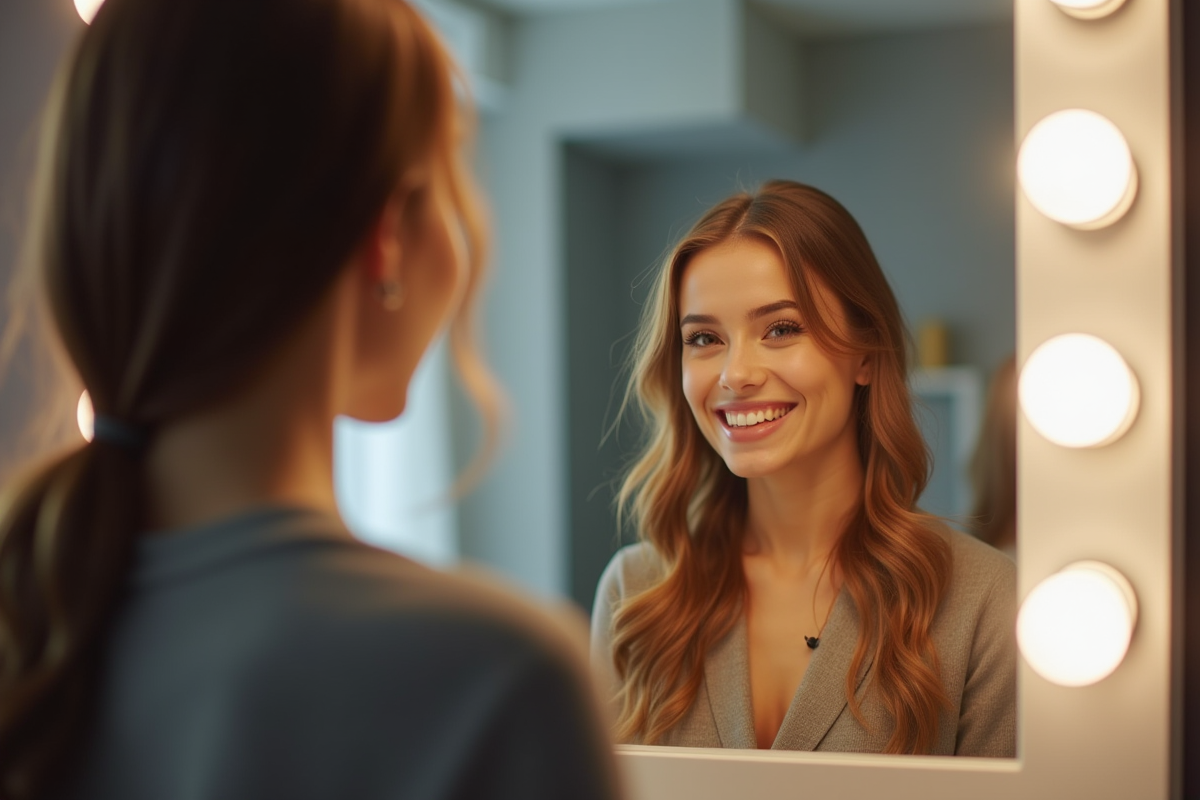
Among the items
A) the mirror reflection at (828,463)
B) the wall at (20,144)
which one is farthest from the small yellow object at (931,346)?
the wall at (20,144)

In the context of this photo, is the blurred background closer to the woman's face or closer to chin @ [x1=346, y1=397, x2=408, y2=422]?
the woman's face

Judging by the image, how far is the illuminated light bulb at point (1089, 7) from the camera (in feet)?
2.38

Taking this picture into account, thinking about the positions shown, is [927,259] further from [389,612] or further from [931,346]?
[389,612]

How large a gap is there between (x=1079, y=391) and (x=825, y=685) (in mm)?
256

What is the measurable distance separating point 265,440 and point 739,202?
47 centimetres

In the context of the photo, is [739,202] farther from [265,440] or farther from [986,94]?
[265,440]

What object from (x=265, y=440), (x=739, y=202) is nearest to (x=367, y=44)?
(x=265, y=440)

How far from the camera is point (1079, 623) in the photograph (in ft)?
2.38

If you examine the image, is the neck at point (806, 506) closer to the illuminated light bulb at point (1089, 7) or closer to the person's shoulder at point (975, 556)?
the person's shoulder at point (975, 556)

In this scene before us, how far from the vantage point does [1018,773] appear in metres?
0.74

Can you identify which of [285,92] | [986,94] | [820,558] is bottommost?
[820,558]

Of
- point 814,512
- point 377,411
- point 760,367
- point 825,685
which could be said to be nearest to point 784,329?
point 760,367

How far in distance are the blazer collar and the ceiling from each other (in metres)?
0.40

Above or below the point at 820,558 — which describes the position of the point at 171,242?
above
